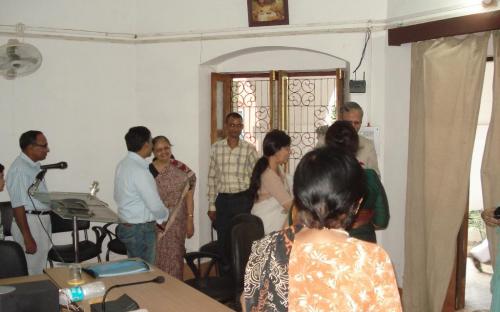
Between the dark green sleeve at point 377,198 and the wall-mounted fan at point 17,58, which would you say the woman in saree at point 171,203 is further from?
the dark green sleeve at point 377,198

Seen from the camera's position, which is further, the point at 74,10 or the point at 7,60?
the point at 74,10

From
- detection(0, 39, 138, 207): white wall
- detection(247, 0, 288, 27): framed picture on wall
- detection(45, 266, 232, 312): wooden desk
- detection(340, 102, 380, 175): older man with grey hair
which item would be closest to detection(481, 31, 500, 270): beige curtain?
detection(340, 102, 380, 175): older man with grey hair

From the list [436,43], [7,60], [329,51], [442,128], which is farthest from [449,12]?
[7,60]

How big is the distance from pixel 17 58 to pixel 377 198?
139 inches

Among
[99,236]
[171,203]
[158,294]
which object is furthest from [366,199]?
[99,236]

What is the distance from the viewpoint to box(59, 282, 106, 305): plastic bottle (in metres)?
2.43

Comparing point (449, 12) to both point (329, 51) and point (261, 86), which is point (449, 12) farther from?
point (261, 86)

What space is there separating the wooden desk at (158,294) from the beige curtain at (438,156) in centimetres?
227

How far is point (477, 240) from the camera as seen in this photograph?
6.99 metres

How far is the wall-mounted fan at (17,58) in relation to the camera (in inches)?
193

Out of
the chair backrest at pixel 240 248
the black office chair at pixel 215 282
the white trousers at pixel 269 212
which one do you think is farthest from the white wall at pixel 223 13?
the chair backrest at pixel 240 248

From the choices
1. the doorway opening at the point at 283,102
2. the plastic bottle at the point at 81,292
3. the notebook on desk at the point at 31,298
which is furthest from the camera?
the doorway opening at the point at 283,102

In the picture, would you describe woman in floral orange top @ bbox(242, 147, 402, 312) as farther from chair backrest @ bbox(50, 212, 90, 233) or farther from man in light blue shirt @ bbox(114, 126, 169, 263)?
chair backrest @ bbox(50, 212, 90, 233)

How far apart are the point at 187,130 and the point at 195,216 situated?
0.88 meters
